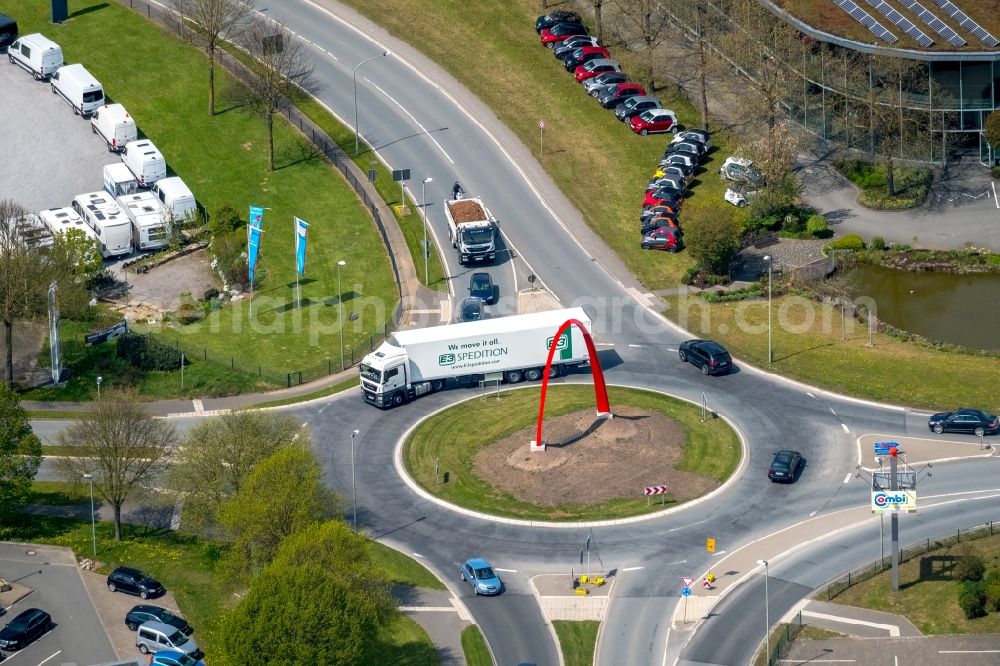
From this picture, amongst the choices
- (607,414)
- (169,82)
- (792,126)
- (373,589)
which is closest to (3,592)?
(373,589)

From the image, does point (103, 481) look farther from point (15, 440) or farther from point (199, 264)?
point (199, 264)

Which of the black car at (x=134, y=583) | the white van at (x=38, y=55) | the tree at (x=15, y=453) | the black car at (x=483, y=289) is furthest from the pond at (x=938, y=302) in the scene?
the white van at (x=38, y=55)

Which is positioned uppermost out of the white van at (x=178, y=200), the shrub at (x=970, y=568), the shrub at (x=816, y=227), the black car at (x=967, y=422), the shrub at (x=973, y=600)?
the white van at (x=178, y=200)

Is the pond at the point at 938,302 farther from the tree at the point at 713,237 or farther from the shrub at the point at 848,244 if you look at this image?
the tree at the point at 713,237

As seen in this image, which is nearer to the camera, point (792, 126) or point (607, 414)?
point (607, 414)

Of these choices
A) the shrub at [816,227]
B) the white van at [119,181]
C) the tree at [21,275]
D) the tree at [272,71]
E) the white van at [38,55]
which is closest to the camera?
the tree at [21,275]

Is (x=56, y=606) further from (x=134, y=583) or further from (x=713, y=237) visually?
(x=713, y=237)
